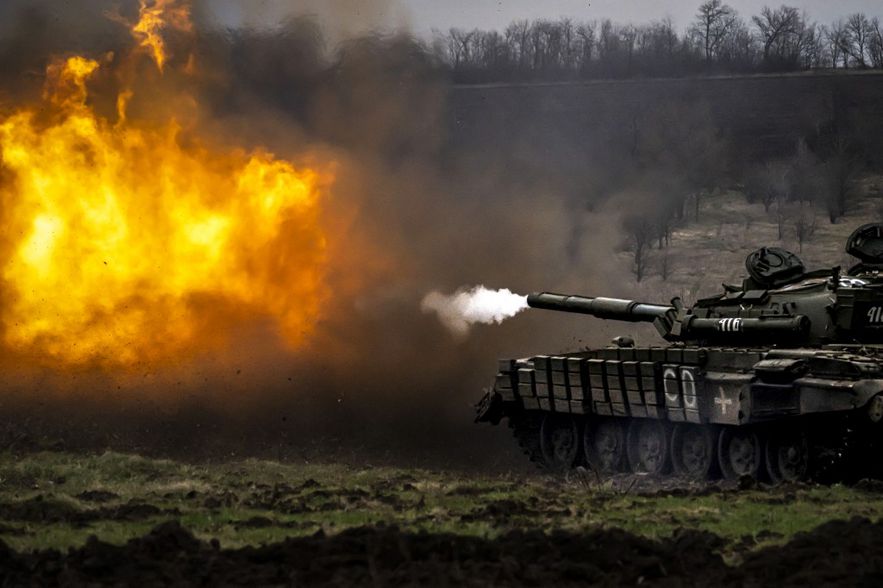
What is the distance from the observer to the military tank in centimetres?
2172

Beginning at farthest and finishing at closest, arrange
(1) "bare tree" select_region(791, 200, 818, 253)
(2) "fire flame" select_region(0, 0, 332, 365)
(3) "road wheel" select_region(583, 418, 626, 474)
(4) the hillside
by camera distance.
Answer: (1) "bare tree" select_region(791, 200, 818, 253) < (4) the hillside < (2) "fire flame" select_region(0, 0, 332, 365) < (3) "road wheel" select_region(583, 418, 626, 474)

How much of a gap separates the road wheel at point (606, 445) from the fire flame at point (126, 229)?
7.12 metres

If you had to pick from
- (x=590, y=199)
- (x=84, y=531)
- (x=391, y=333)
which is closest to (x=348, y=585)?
(x=84, y=531)

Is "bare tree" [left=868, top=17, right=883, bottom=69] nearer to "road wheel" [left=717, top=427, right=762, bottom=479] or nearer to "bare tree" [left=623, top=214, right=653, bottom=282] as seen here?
"bare tree" [left=623, top=214, right=653, bottom=282]

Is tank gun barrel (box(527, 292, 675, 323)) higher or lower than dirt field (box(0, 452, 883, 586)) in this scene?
higher

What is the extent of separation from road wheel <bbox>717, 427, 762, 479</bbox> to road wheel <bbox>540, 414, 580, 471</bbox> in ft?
13.5

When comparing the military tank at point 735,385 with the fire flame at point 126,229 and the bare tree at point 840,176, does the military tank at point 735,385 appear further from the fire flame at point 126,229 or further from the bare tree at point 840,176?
the bare tree at point 840,176

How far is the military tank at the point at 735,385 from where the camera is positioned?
2172 centimetres

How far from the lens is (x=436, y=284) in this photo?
3394cm

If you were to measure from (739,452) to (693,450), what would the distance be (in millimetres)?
1374

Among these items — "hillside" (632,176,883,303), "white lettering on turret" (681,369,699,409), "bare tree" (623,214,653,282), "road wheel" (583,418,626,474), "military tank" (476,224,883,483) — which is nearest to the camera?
"military tank" (476,224,883,483)

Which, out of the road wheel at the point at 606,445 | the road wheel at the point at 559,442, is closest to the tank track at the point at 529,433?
the road wheel at the point at 559,442

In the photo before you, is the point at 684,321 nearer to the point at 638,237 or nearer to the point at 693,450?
the point at 693,450

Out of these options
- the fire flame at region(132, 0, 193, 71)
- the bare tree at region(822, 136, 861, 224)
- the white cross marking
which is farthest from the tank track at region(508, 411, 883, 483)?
the bare tree at region(822, 136, 861, 224)
